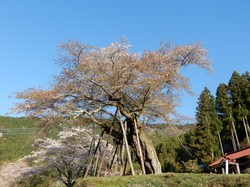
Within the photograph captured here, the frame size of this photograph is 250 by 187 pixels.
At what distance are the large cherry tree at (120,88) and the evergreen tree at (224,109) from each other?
15.9 metres

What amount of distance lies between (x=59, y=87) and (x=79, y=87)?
0.60 metres

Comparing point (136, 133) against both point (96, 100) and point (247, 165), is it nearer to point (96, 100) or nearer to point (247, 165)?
point (96, 100)

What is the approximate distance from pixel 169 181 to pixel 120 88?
3472 mm

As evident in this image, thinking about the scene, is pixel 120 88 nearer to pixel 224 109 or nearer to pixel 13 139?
pixel 224 109

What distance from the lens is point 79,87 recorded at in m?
9.10

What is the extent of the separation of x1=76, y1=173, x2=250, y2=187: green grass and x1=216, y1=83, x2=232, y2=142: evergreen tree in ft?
65.3

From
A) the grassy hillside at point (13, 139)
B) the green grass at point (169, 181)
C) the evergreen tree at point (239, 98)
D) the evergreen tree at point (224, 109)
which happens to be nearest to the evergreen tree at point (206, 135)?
the evergreen tree at point (224, 109)

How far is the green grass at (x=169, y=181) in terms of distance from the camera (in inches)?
231

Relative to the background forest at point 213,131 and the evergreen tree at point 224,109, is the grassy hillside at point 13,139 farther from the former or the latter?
the evergreen tree at point 224,109

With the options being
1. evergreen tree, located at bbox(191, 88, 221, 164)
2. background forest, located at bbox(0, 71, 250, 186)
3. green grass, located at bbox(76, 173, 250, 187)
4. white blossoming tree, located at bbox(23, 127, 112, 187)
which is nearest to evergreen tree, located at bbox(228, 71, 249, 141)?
background forest, located at bbox(0, 71, 250, 186)

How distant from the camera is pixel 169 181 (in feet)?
21.0

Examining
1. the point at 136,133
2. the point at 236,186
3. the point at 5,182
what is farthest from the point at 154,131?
the point at 5,182

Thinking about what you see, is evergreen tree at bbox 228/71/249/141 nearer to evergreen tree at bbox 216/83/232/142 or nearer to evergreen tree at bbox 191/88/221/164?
evergreen tree at bbox 216/83/232/142

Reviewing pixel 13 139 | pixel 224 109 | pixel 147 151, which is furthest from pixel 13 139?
pixel 147 151
